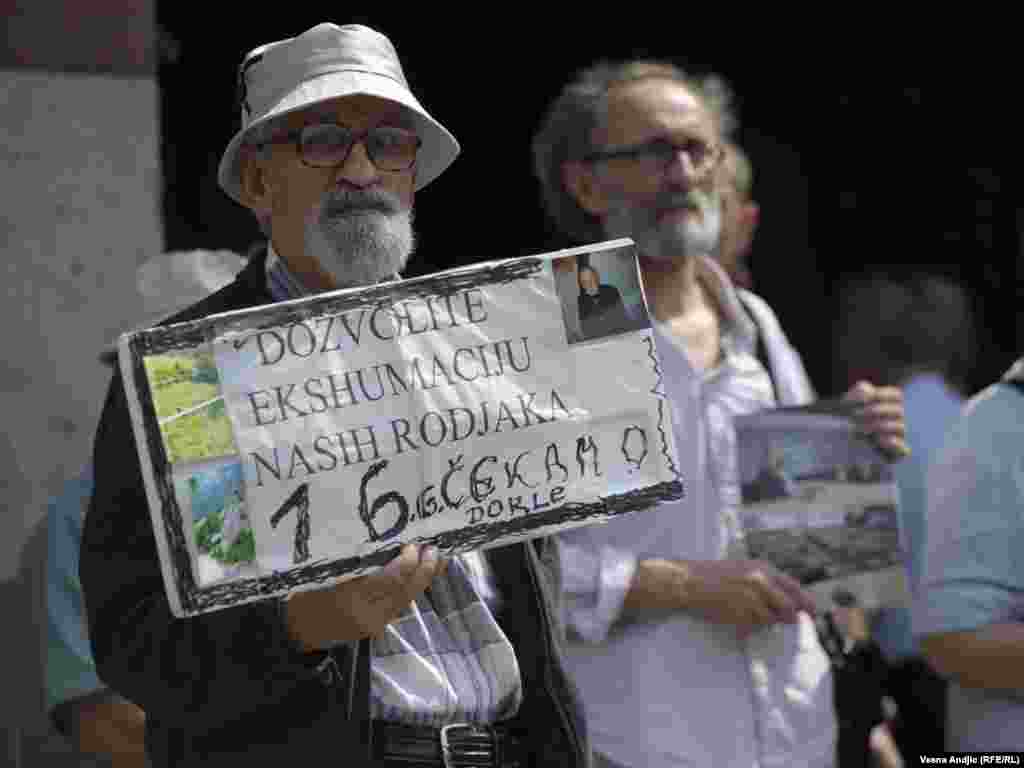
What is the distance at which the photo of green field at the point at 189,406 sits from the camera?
2438 millimetres

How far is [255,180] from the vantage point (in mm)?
2932

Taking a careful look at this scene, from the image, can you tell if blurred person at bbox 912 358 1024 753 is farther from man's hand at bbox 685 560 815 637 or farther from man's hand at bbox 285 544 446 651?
man's hand at bbox 285 544 446 651

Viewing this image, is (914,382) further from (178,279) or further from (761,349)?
(178,279)

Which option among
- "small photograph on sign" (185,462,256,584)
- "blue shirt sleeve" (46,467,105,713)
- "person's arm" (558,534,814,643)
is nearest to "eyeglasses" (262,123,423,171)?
"small photograph on sign" (185,462,256,584)

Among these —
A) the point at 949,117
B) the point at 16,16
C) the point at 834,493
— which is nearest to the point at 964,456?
the point at 834,493

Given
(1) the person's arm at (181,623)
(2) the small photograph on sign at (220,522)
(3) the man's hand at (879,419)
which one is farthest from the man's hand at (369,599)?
(3) the man's hand at (879,419)

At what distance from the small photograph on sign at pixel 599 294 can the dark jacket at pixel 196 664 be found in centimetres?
53

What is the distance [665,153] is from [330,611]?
186cm

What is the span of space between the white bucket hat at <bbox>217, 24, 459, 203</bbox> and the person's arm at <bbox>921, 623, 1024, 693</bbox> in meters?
1.60

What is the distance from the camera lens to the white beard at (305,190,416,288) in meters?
2.76

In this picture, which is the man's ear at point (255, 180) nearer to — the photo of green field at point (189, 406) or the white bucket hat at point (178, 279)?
the photo of green field at point (189, 406)

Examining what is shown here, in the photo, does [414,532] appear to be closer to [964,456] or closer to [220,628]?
[220,628]

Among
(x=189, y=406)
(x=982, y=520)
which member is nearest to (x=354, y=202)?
(x=189, y=406)

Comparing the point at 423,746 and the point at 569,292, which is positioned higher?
the point at 569,292
